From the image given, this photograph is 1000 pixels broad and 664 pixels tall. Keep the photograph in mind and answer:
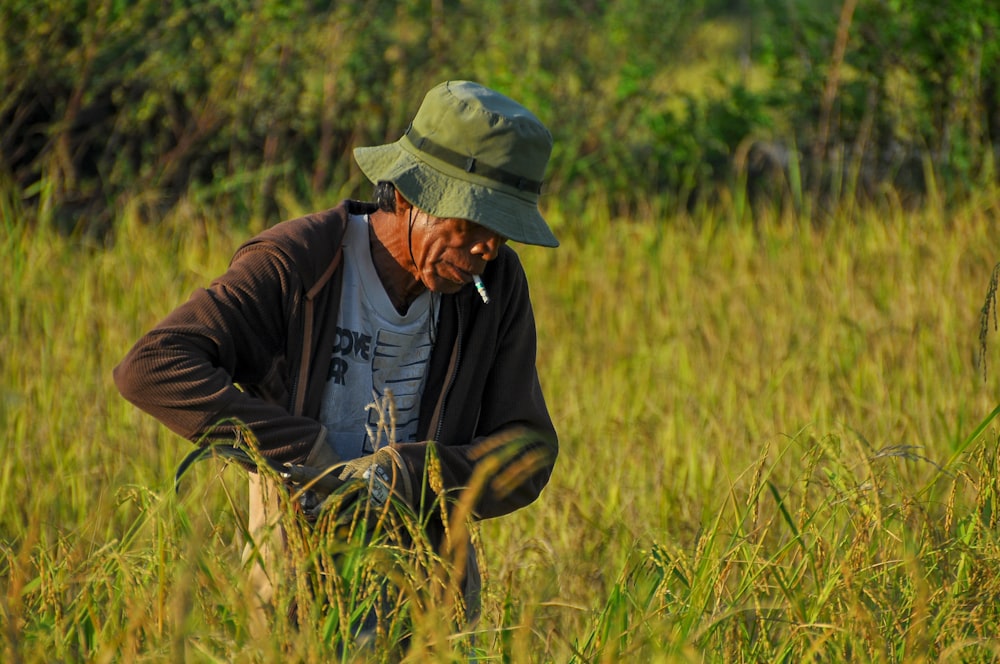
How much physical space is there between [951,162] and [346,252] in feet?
16.6

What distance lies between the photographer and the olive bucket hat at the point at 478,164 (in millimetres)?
2164

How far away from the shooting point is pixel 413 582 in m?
2.02

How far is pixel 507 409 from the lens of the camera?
2.38 metres

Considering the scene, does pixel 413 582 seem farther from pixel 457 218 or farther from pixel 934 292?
pixel 934 292

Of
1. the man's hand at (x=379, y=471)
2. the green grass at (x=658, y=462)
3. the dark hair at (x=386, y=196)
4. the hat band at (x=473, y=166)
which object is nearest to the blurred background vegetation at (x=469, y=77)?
the green grass at (x=658, y=462)

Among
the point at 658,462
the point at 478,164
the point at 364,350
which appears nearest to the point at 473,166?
the point at 478,164

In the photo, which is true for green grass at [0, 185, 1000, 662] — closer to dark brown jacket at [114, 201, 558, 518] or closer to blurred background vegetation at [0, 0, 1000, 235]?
dark brown jacket at [114, 201, 558, 518]

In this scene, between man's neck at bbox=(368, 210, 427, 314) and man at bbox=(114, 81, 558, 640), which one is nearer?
man at bbox=(114, 81, 558, 640)

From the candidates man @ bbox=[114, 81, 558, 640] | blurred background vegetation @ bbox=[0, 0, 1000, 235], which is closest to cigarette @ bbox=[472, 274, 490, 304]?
man @ bbox=[114, 81, 558, 640]

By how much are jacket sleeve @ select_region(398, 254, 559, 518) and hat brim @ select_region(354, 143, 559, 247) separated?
0.21m

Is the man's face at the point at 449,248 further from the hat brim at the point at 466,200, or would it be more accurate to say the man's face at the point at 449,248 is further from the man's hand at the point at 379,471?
the man's hand at the point at 379,471

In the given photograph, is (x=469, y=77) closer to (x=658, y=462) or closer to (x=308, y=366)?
(x=658, y=462)

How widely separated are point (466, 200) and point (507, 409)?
44 cm

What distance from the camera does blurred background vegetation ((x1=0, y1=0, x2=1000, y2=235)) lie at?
6.19 m
